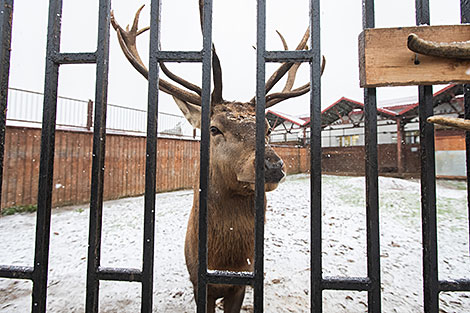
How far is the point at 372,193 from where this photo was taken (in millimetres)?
923

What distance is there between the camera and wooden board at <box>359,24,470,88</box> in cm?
87

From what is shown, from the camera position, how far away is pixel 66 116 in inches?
376

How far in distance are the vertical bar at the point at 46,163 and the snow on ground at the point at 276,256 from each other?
186 centimetres

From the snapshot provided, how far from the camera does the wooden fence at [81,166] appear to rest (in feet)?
19.1

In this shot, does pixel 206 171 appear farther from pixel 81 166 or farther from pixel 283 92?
pixel 81 166

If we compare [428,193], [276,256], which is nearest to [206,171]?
[428,193]

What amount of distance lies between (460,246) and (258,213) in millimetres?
5070

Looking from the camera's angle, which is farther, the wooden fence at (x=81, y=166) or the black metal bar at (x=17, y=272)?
the wooden fence at (x=81, y=166)

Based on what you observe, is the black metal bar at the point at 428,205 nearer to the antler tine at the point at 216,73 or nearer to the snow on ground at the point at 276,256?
the antler tine at the point at 216,73

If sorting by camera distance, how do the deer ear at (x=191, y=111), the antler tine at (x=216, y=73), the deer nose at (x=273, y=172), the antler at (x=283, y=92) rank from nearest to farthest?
the deer nose at (x=273, y=172), the antler tine at (x=216, y=73), the antler at (x=283, y=92), the deer ear at (x=191, y=111)

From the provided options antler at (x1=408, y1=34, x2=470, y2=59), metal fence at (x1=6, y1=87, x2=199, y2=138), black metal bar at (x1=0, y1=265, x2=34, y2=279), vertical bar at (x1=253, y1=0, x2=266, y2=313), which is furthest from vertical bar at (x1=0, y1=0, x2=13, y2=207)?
metal fence at (x1=6, y1=87, x2=199, y2=138)

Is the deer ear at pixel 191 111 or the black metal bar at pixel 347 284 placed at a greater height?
the deer ear at pixel 191 111

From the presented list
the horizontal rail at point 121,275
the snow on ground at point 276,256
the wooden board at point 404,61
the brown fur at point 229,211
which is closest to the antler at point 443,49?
the wooden board at point 404,61

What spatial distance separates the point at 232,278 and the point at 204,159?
1.71 feet
